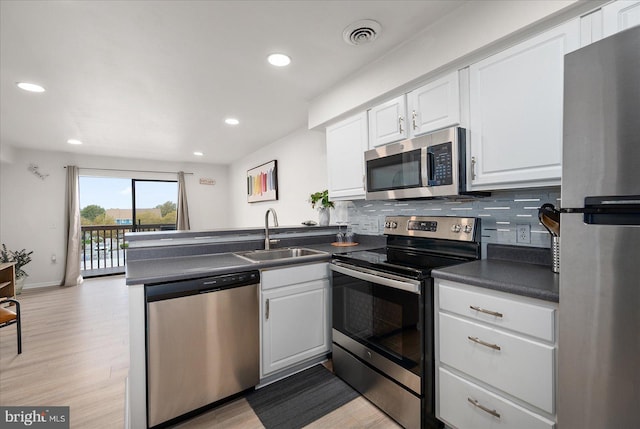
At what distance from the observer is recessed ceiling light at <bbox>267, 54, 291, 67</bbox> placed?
2.04 metres

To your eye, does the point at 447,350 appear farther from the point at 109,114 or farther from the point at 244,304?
the point at 109,114

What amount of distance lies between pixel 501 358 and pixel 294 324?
1256 mm

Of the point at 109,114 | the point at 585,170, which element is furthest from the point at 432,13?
the point at 109,114

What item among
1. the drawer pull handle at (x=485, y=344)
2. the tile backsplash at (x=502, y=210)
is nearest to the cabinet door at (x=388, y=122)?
the tile backsplash at (x=502, y=210)

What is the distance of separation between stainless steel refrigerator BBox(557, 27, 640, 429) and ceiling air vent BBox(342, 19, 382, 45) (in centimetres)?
111

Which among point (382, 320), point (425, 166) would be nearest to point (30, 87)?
point (425, 166)

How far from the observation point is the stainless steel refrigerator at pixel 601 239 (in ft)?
2.73

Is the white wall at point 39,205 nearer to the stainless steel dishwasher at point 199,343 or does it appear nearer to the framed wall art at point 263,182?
the framed wall art at point 263,182

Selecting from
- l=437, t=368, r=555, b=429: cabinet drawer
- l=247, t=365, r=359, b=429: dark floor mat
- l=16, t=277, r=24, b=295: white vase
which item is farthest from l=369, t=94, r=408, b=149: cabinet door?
l=16, t=277, r=24, b=295: white vase

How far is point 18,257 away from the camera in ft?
14.8

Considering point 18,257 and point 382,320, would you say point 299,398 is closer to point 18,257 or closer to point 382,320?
point 382,320

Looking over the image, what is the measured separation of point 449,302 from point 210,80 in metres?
2.42

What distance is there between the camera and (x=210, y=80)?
242 cm

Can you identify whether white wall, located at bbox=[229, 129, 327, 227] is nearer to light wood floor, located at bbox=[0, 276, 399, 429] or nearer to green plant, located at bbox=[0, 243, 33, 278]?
light wood floor, located at bbox=[0, 276, 399, 429]
